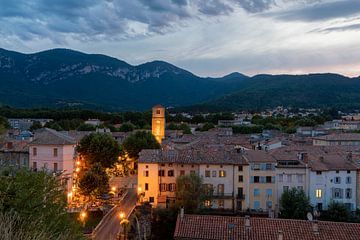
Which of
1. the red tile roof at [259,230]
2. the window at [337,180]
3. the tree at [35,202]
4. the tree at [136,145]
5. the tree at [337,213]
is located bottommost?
the tree at [337,213]

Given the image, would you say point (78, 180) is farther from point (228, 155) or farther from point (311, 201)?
point (311, 201)

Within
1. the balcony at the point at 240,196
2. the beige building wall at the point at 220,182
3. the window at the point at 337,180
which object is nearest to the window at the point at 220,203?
the beige building wall at the point at 220,182

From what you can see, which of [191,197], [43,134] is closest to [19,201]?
[191,197]

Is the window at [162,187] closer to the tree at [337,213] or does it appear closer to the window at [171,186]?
the window at [171,186]

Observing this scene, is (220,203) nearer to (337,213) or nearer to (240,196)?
(240,196)

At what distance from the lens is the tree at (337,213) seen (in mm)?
47144

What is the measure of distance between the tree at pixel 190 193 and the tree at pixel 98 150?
1620cm

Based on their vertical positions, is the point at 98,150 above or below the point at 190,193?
above

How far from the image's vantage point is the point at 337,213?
156 feet

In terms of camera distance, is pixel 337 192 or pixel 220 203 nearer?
pixel 220 203

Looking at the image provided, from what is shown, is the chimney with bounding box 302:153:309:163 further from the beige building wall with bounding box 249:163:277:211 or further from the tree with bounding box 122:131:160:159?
the tree with bounding box 122:131:160:159

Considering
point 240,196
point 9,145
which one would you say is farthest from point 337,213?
point 9,145

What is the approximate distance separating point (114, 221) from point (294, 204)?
18.1 meters

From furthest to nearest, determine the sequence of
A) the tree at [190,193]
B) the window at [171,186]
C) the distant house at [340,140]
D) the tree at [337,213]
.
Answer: the distant house at [340,140] → the window at [171,186] → the tree at [190,193] → the tree at [337,213]
